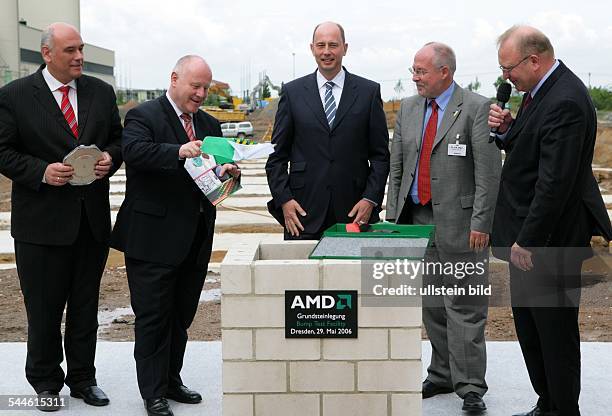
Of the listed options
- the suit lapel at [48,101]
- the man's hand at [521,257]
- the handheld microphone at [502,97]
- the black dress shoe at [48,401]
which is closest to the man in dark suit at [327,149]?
the handheld microphone at [502,97]

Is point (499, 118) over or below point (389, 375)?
over

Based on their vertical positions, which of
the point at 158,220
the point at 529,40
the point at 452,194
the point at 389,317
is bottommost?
the point at 389,317

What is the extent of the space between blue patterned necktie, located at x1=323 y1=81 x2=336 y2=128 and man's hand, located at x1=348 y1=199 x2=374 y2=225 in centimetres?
47

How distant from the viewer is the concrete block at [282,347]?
366cm

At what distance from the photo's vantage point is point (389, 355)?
3.66 m

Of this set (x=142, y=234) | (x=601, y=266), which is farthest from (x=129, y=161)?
(x=601, y=266)

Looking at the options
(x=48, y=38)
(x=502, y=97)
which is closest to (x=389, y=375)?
(x=502, y=97)

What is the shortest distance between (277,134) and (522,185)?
148 cm

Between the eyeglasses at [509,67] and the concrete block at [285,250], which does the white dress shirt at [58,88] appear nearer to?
the concrete block at [285,250]

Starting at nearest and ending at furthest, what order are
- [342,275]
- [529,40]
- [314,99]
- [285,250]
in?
[342,275] < [529,40] < [285,250] < [314,99]

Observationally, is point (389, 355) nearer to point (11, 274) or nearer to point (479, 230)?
point (479, 230)

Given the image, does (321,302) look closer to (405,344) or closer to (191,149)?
(405,344)

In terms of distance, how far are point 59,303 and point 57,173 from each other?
2.42 ft

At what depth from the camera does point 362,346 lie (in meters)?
3.66
